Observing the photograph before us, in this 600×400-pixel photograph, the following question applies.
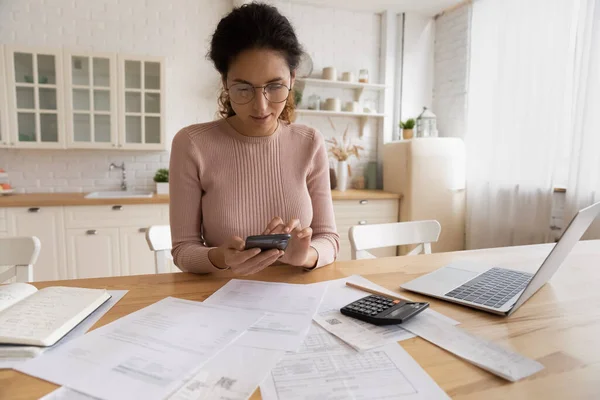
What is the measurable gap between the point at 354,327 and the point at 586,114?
7.82 feet

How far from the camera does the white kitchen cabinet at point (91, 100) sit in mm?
2922

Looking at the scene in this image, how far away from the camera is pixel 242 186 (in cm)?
131

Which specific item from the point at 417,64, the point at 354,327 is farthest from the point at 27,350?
the point at 417,64

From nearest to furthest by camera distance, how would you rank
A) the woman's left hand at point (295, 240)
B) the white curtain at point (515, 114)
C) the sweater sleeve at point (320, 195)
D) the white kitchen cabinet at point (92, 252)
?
the woman's left hand at point (295, 240), the sweater sleeve at point (320, 195), the white curtain at point (515, 114), the white kitchen cabinet at point (92, 252)

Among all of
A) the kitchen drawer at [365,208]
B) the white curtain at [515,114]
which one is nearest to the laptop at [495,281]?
the white curtain at [515,114]

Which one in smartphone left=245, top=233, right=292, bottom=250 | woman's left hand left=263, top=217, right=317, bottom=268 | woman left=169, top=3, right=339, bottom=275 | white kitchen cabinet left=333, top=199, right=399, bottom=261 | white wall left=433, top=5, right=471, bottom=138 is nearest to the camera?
smartphone left=245, top=233, right=292, bottom=250

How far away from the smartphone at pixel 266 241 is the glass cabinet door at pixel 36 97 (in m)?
2.74

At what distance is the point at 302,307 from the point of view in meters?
0.85

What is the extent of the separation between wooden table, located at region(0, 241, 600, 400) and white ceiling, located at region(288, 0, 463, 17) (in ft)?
9.37

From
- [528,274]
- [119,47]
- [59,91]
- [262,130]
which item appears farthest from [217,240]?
[119,47]

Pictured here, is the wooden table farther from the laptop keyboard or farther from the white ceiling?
the white ceiling

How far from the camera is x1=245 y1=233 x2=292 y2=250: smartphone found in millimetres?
872

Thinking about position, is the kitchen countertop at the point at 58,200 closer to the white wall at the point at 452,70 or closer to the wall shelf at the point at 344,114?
the wall shelf at the point at 344,114

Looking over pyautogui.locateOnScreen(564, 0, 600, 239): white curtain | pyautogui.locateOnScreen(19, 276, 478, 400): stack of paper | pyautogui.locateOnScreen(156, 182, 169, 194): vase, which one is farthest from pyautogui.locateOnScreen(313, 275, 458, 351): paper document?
pyautogui.locateOnScreen(156, 182, 169, 194): vase
